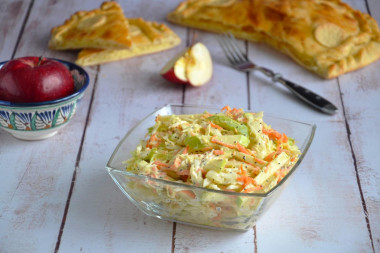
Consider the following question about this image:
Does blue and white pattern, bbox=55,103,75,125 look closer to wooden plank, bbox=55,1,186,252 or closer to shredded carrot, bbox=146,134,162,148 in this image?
wooden plank, bbox=55,1,186,252

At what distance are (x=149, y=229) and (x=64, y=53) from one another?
1.51 meters

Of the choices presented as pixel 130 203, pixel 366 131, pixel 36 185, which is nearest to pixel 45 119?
pixel 36 185

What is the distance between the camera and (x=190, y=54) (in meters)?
2.81

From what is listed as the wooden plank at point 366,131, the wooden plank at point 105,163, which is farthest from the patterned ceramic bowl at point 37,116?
the wooden plank at point 366,131

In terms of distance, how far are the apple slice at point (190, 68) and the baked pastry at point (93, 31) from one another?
1.02 feet

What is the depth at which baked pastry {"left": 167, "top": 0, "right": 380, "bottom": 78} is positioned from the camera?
2.92m

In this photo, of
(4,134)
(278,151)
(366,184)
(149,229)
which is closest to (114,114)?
(4,134)

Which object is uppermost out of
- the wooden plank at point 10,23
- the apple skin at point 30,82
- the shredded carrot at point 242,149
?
the shredded carrot at point 242,149

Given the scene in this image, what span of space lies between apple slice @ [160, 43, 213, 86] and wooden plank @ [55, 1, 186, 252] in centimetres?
8

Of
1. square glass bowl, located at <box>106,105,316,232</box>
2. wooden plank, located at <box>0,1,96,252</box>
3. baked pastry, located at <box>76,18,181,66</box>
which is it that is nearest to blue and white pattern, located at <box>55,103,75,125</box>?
wooden plank, located at <box>0,1,96,252</box>

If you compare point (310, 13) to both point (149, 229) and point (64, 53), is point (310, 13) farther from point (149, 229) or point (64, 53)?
point (149, 229)

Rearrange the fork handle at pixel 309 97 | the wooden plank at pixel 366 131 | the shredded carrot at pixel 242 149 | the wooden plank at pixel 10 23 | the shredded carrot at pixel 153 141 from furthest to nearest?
the wooden plank at pixel 10 23
the fork handle at pixel 309 97
the wooden plank at pixel 366 131
the shredded carrot at pixel 153 141
the shredded carrot at pixel 242 149

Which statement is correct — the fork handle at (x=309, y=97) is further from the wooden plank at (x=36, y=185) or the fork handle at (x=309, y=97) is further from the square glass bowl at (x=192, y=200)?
the wooden plank at (x=36, y=185)

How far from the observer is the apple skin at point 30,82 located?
228 centimetres
